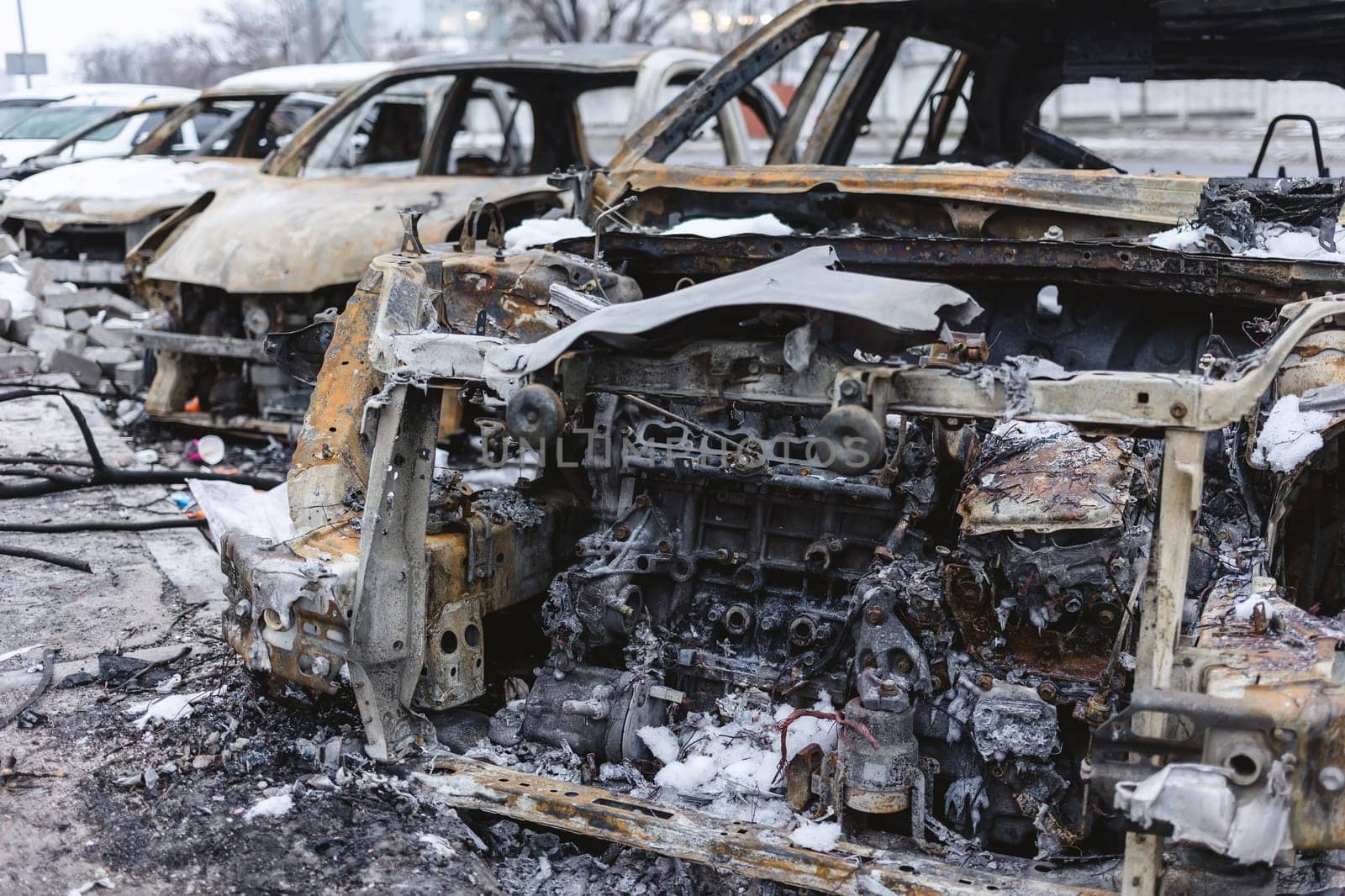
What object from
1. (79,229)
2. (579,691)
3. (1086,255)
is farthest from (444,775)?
(79,229)

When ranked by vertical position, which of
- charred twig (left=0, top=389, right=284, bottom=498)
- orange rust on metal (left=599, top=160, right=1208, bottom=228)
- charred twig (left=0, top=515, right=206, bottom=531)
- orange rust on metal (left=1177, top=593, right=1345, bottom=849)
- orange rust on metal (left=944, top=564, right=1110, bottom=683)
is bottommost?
charred twig (left=0, top=515, right=206, bottom=531)

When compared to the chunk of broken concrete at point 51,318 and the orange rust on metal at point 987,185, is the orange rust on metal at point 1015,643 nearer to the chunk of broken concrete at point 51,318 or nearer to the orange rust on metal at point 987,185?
the orange rust on metal at point 987,185

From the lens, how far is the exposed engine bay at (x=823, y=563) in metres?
2.60

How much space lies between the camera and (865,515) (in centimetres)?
364

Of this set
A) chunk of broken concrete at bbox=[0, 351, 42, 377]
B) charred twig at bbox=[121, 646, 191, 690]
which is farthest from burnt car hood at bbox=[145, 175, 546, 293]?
charred twig at bbox=[121, 646, 191, 690]

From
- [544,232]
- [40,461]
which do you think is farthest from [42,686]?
[40,461]

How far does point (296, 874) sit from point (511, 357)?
130 cm

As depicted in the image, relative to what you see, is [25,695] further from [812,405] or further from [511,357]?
[812,405]

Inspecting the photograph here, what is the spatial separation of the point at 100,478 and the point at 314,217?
176 cm

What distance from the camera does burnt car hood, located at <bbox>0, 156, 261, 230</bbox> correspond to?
9445 mm

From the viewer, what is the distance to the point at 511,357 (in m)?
3.01

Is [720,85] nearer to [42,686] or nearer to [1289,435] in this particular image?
[1289,435]

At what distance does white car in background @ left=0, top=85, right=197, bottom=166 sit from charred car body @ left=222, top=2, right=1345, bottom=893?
9.40m

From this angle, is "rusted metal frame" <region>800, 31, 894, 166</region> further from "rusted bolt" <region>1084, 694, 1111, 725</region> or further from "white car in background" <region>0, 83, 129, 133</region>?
"white car in background" <region>0, 83, 129, 133</region>
